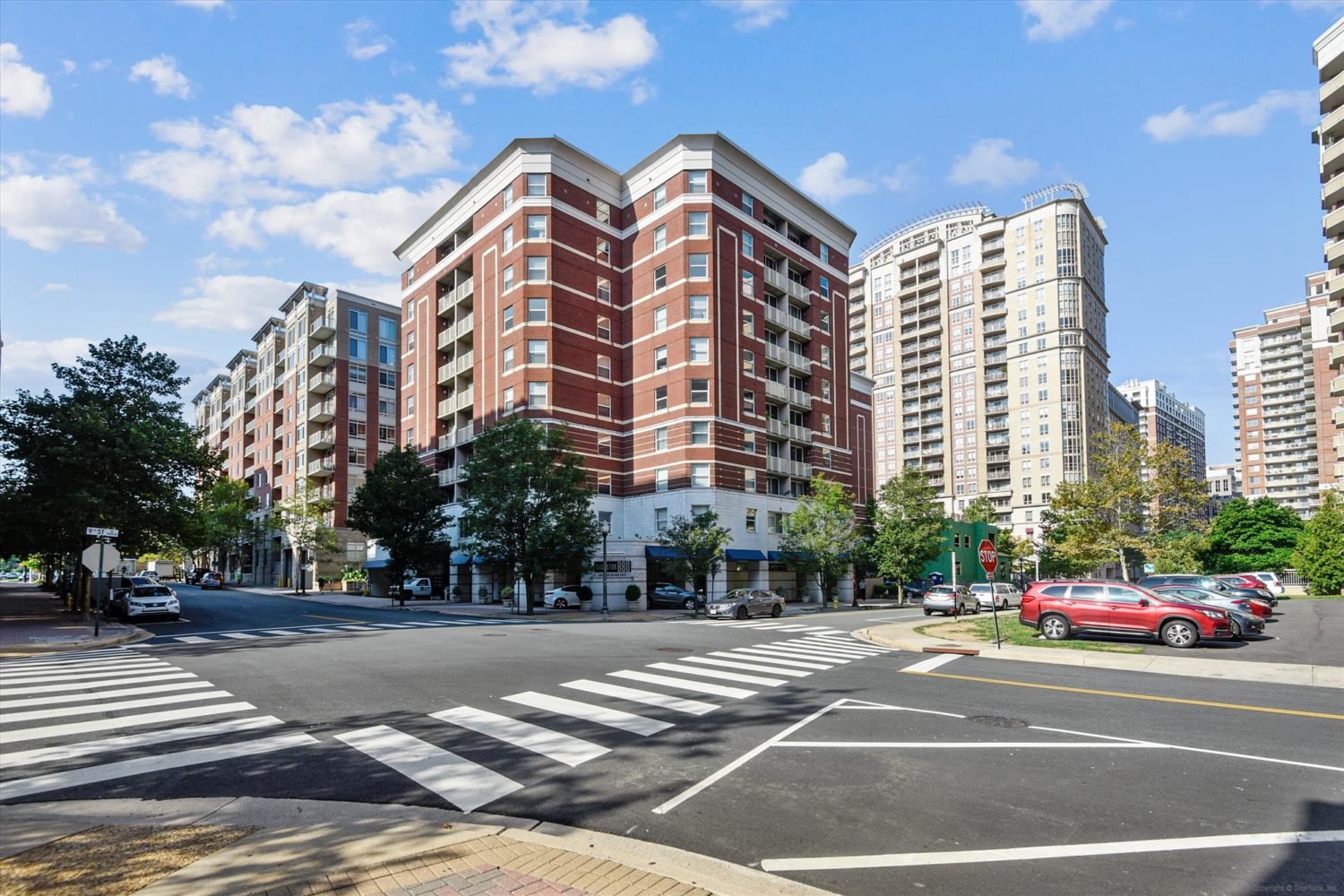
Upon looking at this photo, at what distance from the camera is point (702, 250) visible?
48625mm

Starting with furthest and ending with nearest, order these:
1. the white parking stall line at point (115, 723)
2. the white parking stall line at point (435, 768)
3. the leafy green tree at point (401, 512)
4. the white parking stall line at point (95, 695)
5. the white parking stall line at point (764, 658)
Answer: the leafy green tree at point (401, 512) → the white parking stall line at point (764, 658) → the white parking stall line at point (95, 695) → the white parking stall line at point (115, 723) → the white parking stall line at point (435, 768)

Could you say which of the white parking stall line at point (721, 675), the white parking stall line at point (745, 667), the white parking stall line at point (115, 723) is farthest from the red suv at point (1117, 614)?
the white parking stall line at point (115, 723)

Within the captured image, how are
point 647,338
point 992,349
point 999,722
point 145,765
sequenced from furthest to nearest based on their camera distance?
point 992,349
point 647,338
point 999,722
point 145,765

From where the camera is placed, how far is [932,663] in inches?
658

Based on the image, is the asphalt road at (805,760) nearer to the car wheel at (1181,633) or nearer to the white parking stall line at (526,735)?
the white parking stall line at (526,735)

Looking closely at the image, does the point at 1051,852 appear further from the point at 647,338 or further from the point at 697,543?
the point at 647,338

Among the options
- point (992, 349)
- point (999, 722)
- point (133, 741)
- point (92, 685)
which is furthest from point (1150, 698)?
point (992, 349)

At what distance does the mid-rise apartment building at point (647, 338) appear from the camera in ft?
158

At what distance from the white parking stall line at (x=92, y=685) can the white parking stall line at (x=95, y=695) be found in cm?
69

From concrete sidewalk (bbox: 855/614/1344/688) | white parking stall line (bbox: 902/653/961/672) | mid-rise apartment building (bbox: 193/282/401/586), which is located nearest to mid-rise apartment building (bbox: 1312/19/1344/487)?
concrete sidewalk (bbox: 855/614/1344/688)

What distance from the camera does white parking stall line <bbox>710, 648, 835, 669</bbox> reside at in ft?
51.7

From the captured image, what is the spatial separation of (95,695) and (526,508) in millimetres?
28567

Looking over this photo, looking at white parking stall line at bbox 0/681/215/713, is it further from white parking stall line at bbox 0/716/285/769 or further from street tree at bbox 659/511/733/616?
street tree at bbox 659/511/733/616

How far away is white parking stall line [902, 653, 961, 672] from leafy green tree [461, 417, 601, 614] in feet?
80.5
